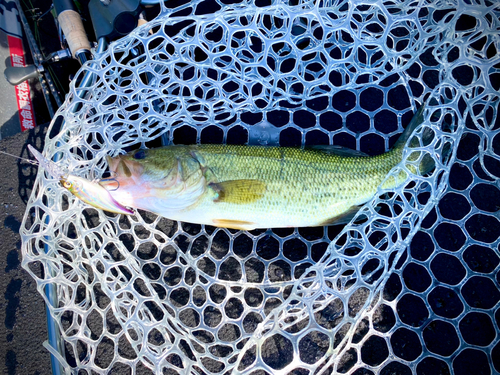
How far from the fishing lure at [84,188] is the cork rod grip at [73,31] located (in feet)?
3.72

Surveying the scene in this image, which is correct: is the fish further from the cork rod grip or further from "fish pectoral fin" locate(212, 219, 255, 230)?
the cork rod grip

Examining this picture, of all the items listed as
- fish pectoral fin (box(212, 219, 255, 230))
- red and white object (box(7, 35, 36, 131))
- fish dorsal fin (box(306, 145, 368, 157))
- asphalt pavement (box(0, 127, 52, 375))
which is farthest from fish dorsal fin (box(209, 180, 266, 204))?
red and white object (box(7, 35, 36, 131))

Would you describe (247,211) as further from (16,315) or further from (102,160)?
(16,315)

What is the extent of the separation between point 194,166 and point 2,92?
2.59m

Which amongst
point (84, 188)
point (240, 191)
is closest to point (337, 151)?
point (240, 191)

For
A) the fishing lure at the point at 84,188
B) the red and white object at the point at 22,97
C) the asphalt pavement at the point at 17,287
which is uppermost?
the red and white object at the point at 22,97

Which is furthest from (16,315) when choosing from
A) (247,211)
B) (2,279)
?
(247,211)

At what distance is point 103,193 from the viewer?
2199mm

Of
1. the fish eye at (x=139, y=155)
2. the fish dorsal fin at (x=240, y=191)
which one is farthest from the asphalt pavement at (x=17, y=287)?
the fish dorsal fin at (x=240, y=191)

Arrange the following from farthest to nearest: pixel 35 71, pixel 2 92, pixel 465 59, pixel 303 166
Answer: pixel 2 92 → pixel 35 71 → pixel 303 166 → pixel 465 59

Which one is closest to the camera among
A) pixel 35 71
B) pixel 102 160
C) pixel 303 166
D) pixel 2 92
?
pixel 303 166

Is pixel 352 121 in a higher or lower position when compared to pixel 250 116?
lower

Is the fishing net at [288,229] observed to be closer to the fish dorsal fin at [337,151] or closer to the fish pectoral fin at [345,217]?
the fish pectoral fin at [345,217]

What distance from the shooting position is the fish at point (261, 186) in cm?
246
